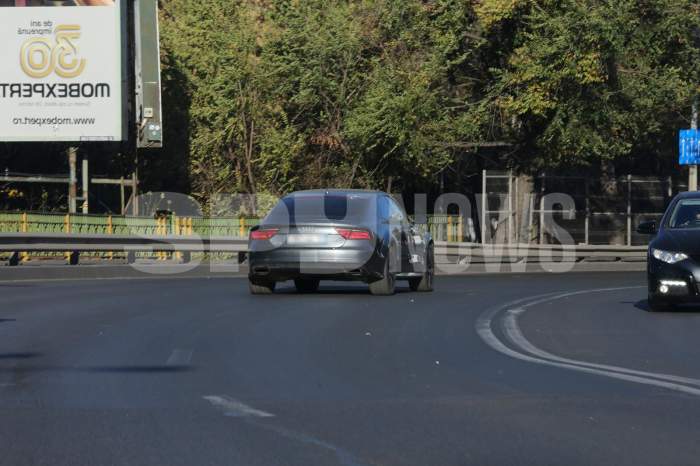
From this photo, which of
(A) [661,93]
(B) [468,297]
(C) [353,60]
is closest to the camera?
(B) [468,297]

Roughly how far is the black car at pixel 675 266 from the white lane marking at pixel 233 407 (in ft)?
27.7

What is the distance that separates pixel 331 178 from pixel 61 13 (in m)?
8.92

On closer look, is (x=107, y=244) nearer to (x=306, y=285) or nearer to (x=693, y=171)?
(x=306, y=285)

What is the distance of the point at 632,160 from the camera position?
131 feet

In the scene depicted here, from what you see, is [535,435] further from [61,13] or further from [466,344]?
[61,13]

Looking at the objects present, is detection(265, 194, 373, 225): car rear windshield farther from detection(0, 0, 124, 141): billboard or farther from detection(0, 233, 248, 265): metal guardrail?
detection(0, 0, 124, 141): billboard

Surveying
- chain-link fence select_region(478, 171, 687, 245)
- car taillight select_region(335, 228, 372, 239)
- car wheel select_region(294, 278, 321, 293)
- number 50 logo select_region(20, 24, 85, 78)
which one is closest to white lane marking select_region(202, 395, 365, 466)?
car taillight select_region(335, 228, 372, 239)

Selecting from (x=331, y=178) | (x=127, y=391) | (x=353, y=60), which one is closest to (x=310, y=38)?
(x=353, y=60)

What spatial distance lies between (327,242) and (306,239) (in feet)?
0.90

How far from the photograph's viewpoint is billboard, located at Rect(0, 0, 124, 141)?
3819 centimetres

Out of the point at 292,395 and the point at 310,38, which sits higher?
the point at 310,38

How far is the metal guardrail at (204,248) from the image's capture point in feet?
78.7

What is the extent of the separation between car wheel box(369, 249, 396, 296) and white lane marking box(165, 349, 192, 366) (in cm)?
717

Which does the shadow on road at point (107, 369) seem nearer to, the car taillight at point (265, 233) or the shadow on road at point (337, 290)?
the car taillight at point (265, 233)
